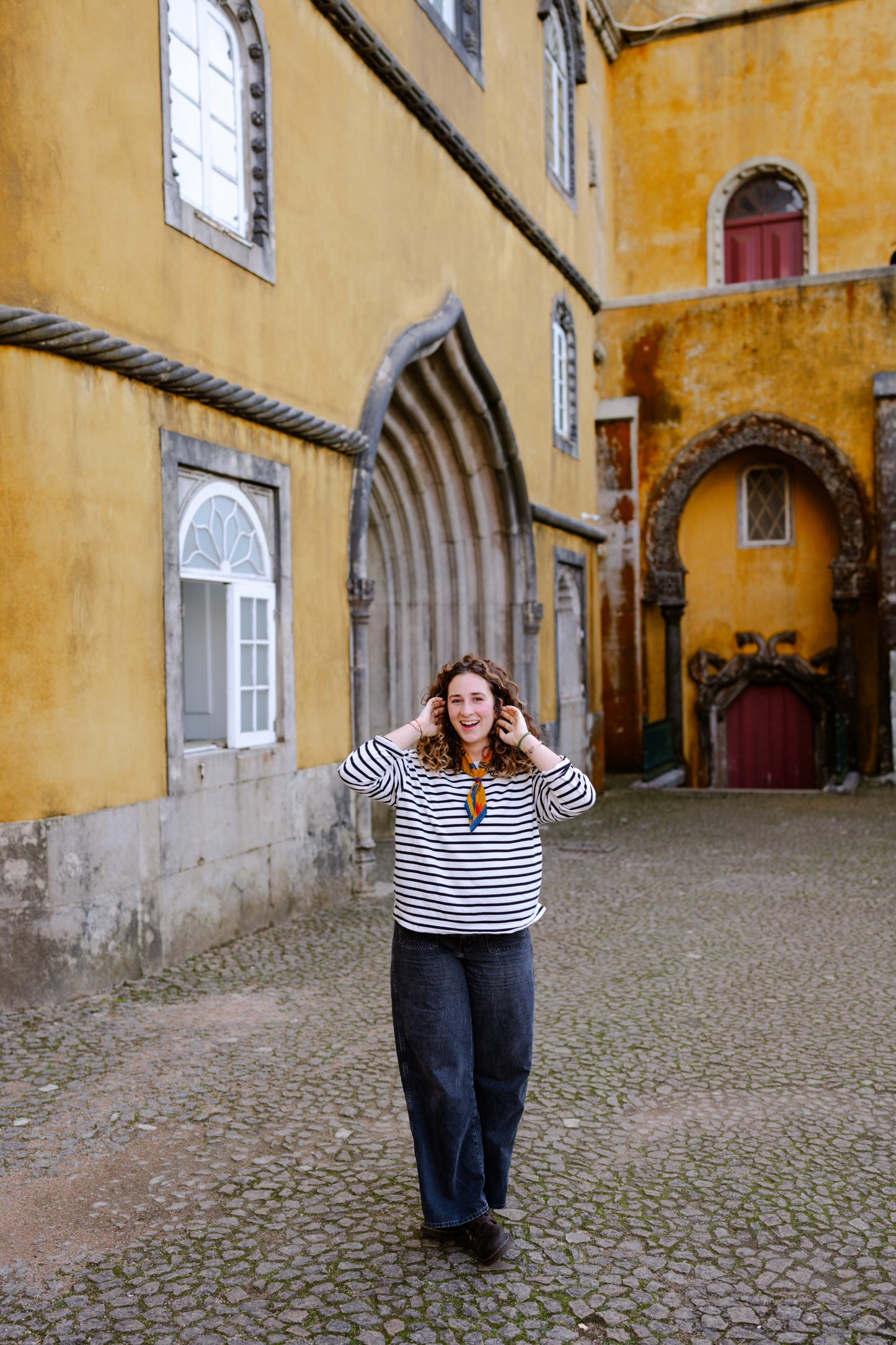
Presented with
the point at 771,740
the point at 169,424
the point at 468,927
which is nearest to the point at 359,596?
the point at 169,424

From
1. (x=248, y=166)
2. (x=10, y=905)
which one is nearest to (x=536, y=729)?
(x=10, y=905)

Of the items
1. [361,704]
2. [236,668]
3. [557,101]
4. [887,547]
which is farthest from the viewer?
[887,547]

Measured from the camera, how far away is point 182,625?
686cm

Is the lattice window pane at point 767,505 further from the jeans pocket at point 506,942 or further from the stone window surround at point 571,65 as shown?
the jeans pocket at point 506,942

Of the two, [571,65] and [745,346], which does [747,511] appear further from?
[571,65]

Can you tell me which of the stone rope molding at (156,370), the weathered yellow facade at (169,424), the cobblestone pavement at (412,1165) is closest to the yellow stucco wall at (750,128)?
the weathered yellow facade at (169,424)

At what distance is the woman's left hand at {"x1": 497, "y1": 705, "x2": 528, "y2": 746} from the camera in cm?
328

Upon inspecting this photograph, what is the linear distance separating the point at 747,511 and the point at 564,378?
423 centimetres

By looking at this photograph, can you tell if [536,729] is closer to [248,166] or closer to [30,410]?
[30,410]

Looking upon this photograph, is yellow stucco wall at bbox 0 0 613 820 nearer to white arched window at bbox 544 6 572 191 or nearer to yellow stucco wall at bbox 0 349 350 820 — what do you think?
yellow stucco wall at bbox 0 349 350 820

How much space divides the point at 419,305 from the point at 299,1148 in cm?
793

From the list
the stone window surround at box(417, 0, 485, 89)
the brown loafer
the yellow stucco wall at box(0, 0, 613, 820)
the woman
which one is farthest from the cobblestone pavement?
the stone window surround at box(417, 0, 485, 89)

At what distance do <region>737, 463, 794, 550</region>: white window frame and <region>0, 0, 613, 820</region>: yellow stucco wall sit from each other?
27.7 ft

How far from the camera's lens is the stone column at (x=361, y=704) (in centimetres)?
889
